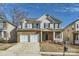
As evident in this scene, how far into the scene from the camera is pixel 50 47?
2148 millimetres

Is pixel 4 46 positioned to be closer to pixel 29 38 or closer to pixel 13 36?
pixel 13 36

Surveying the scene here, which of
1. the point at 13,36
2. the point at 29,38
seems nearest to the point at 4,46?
the point at 13,36

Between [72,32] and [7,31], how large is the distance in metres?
0.52

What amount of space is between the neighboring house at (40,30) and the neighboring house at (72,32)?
0.14 feet

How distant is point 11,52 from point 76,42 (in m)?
0.52

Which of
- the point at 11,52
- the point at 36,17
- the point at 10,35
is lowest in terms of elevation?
the point at 11,52

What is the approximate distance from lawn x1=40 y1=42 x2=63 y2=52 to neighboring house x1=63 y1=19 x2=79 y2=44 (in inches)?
3.6

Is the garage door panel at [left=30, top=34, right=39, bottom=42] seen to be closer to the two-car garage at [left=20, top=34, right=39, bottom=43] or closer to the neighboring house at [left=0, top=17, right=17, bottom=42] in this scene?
the two-car garage at [left=20, top=34, right=39, bottom=43]

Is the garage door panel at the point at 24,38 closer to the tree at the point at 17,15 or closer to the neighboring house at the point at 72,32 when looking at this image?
the tree at the point at 17,15

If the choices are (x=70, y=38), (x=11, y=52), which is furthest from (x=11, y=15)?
(x=70, y=38)

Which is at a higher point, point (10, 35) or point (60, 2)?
point (60, 2)

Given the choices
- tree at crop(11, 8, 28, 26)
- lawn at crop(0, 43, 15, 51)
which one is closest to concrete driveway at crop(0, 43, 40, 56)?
lawn at crop(0, 43, 15, 51)

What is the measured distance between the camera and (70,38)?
2.13m

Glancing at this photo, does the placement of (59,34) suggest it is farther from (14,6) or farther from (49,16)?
(14,6)
